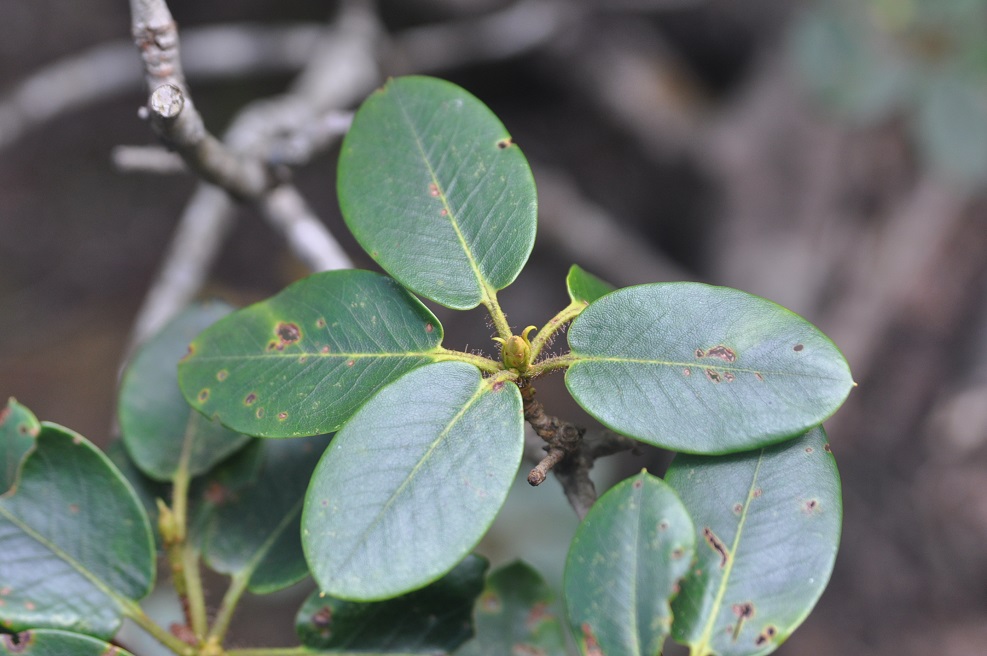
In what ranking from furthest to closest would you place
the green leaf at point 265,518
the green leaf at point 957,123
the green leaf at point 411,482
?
the green leaf at point 957,123
the green leaf at point 265,518
the green leaf at point 411,482

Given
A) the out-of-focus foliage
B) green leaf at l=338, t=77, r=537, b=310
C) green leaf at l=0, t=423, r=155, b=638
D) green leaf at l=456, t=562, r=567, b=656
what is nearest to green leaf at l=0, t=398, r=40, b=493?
green leaf at l=0, t=423, r=155, b=638

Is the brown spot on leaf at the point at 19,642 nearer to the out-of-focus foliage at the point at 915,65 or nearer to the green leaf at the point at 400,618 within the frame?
the green leaf at the point at 400,618

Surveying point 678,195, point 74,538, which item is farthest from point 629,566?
point 678,195

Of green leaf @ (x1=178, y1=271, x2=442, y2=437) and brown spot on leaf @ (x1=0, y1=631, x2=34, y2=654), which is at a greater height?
green leaf @ (x1=178, y1=271, x2=442, y2=437)

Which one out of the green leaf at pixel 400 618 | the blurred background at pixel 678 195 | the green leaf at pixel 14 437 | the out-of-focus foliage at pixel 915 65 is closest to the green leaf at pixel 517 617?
the green leaf at pixel 400 618

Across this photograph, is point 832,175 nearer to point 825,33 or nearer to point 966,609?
point 825,33

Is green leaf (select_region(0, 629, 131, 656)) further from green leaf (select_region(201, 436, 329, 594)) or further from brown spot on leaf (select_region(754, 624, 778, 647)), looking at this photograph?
brown spot on leaf (select_region(754, 624, 778, 647))
